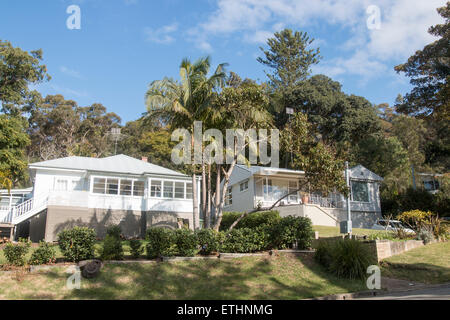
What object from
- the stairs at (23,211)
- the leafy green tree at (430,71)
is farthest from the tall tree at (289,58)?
the stairs at (23,211)

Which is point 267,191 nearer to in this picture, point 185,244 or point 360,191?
point 360,191

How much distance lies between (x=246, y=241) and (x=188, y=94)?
22.6 feet

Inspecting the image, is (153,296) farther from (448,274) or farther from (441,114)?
(441,114)

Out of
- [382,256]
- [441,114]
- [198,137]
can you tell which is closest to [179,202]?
[198,137]

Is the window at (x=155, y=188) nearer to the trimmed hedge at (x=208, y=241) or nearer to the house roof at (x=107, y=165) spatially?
the house roof at (x=107, y=165)

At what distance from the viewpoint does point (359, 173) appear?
105 ft

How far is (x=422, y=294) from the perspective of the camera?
35.0 ft

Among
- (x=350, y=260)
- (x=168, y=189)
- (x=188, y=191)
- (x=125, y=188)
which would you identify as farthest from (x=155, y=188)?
(x=350, y=260)

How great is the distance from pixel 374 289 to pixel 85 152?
3932 cm

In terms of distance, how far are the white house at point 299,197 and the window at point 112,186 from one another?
10.2 meters

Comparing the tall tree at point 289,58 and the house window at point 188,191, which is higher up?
the tall tree at point 289,58

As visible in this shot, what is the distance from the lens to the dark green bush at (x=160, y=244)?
12977 mm

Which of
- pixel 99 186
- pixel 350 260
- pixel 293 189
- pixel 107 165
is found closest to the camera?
pixel 350 260

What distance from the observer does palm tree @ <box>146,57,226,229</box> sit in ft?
55.3
